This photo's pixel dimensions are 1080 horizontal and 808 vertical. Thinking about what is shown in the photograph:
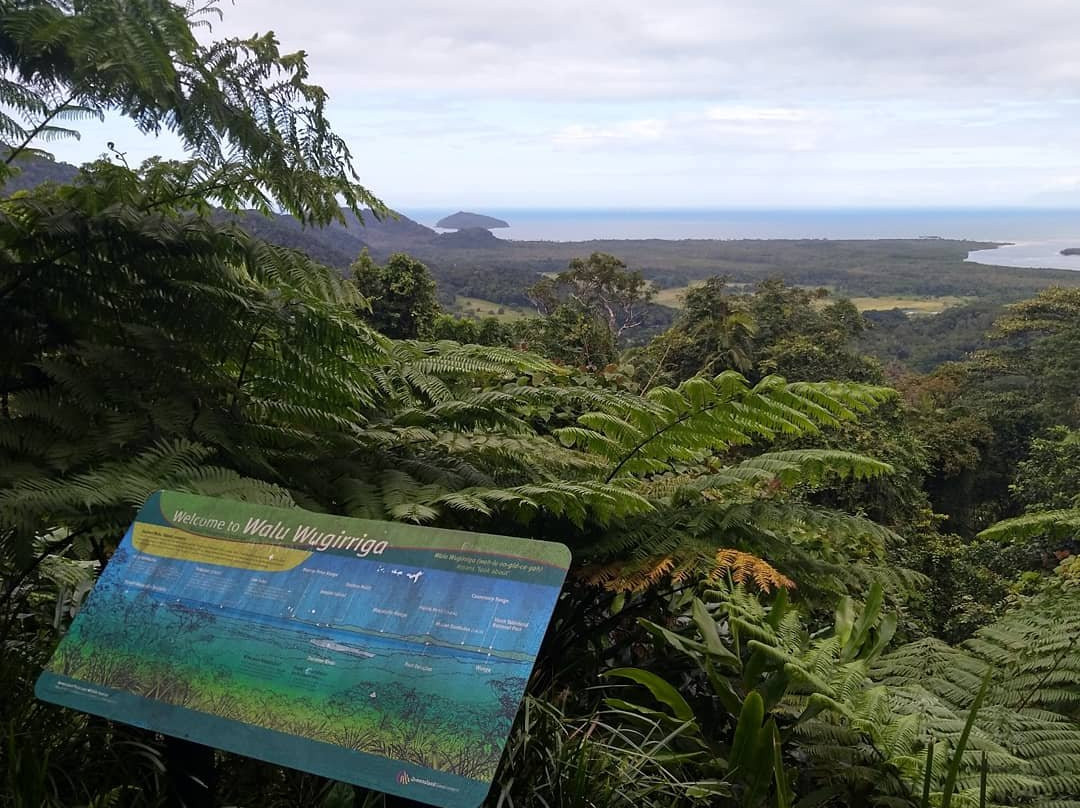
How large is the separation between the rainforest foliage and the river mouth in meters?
87.8

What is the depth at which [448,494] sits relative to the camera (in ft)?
6.73

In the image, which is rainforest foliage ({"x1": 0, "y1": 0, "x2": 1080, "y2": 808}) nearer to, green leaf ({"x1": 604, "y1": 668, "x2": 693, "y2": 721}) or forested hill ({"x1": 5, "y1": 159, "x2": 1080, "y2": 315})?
green leaf ({"x1": 604, "y1": 668, "x2": 693, "y2": 721})

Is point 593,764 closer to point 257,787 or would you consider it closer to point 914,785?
point 914,785

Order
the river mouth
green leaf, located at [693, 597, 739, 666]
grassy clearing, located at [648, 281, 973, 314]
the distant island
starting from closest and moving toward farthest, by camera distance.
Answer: green leaf, located at [693, 597, 739, 666]
grassy clearing, located at [648, 281, 973, 314]
the river mouth
the distant island

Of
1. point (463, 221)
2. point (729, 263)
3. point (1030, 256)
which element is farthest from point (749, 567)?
point (463, 221)

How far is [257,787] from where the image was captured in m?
1.90

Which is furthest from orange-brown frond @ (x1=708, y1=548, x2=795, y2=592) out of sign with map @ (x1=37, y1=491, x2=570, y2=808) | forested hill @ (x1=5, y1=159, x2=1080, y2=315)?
forested hill @ (x1=5, y1=159, x2=1080, y2=315)

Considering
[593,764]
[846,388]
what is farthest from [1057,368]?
[593,764]

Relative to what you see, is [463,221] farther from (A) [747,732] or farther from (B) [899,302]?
(A) [747,732]

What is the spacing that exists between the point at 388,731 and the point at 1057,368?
2154cm

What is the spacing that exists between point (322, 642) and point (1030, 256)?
4286 inches

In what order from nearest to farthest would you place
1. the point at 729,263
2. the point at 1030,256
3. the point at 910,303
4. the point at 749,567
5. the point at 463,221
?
the point at 749,567, the point at 910,303, the point at 729,263, the point at 1030,256, the point at 463,221

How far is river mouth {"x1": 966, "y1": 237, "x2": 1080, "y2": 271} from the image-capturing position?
258 feet

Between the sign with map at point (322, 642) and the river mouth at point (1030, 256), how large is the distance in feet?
293
